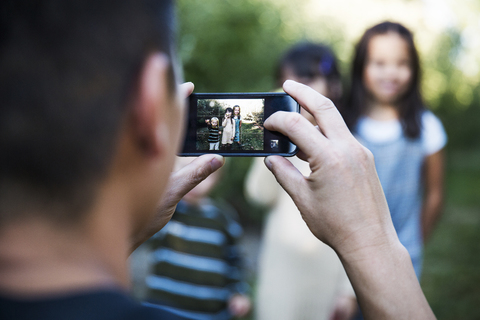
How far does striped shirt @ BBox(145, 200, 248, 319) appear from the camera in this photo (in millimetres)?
→ 2607

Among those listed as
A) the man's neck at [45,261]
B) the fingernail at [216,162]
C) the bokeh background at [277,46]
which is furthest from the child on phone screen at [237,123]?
the bokeh background at [277,46]

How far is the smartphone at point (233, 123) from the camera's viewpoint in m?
1.40

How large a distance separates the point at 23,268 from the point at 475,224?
868cm

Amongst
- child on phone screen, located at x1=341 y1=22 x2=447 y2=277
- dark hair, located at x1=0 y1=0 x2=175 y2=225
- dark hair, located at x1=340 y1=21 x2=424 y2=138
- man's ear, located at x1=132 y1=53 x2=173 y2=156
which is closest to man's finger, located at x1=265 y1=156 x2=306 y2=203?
man's ear, located at x1=132 y1=53 x2=173 y2=156

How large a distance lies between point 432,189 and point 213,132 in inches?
79.5

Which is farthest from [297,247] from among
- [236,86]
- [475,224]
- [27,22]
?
[475,224]

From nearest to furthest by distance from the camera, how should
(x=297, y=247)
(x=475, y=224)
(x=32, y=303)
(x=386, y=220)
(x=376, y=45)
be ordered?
(x=32, y=303) < (x=386, y=220) < (x=297, y=247) < (x=376, y=45) < (x=475, y=224)

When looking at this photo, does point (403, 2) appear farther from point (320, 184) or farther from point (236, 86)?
point (320, 184)

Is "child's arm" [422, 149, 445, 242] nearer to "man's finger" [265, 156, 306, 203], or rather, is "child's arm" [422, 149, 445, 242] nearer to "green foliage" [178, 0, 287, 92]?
"man's finger" [265, 156, 306, 203]

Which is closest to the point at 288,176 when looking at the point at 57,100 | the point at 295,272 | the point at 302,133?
the point at 302,133

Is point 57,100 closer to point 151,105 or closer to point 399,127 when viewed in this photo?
point 151,105

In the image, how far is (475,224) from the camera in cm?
750

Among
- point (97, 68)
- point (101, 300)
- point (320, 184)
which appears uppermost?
point (97, 68)

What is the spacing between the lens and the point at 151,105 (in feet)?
2.35
